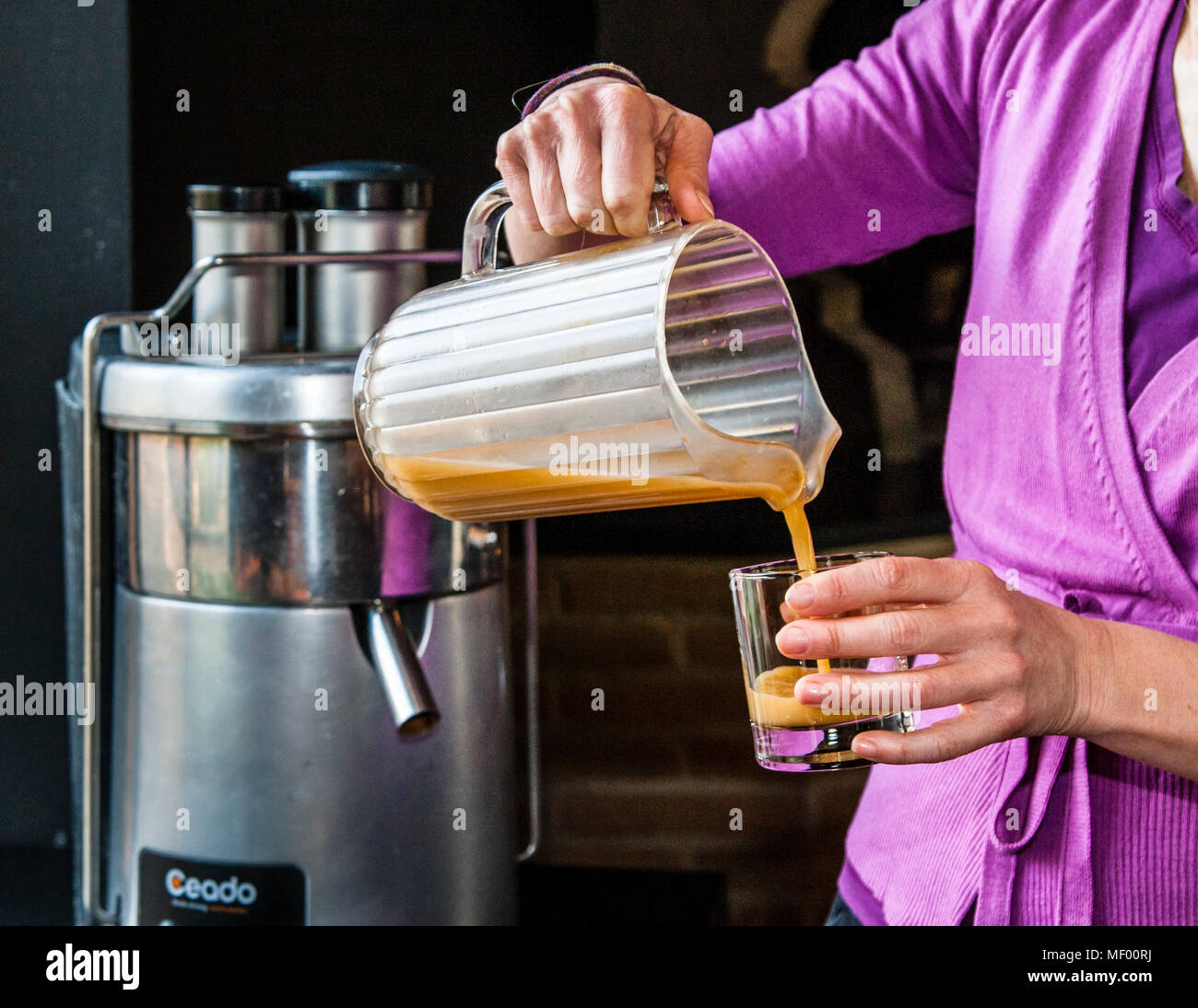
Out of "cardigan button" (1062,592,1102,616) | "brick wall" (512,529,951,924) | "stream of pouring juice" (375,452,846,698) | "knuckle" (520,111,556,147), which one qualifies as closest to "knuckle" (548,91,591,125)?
"knuckle" (520,111,556,147)

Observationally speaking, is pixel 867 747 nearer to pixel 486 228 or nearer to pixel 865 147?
pixel 486 228

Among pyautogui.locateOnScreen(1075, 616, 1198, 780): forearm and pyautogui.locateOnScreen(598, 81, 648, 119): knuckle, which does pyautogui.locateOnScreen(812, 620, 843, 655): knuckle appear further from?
pyautogui.locateOnScreen(598, 81, 648, 119): knuckle

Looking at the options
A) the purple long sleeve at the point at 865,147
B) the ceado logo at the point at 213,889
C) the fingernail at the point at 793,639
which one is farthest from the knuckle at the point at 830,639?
the ceado logo at the point at 213,889

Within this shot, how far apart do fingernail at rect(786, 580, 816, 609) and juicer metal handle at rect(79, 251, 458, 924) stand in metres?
0.47

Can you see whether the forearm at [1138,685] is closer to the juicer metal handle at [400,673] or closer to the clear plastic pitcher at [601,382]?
the clear plastic pitcher at [601,382]

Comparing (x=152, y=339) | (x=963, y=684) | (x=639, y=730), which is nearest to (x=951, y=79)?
(x=963, y=684)

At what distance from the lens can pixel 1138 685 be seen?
0.74 meters

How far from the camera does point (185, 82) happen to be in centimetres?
144

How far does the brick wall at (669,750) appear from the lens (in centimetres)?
208

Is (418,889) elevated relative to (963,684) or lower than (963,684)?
lower

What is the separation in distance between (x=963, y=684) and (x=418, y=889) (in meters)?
0.56

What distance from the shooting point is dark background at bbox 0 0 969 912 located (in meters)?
1.38

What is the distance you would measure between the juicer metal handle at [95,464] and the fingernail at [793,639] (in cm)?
48
